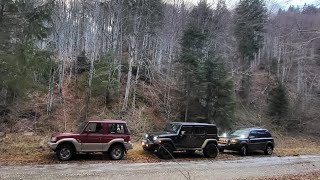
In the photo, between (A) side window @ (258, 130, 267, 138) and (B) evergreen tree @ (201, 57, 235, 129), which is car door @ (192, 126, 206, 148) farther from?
(B) evergreen tree @ (201, 57, 235, 129)

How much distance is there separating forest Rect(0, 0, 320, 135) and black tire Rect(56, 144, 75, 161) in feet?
19.1

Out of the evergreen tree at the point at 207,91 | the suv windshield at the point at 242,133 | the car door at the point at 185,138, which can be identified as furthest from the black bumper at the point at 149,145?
the evergreen tree at the point at 207,91

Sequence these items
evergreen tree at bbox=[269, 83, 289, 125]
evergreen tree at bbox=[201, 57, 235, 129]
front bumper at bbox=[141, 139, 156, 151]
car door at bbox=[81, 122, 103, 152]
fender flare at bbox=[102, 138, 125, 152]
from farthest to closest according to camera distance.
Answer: evergreen tree at bbox=[269, 83, 289, 125] → evergreen tree at bbox=[201, 57, 235, 129] → front bumper at bbox=[141, 139, 156, 151] → fender flare at bbox=[102, 138, 125, 152] → car door at bbox=[81, 122, 103, 152]

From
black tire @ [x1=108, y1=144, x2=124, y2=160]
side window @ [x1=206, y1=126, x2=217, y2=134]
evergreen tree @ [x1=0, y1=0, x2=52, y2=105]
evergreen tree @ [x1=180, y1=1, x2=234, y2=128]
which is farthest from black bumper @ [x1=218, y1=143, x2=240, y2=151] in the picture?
evergreen tree @ [x1=0, y1=0, x2=52, y2=105]

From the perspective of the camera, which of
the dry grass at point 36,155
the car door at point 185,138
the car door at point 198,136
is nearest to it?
the dry grass at point 36,155

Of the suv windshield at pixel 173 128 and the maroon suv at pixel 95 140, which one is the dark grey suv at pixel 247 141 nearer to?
the suv windshield at pixel 173 128

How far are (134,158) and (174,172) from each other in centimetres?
402

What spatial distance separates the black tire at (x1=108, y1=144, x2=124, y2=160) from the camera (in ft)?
53.0

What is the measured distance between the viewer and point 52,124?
83.7ft

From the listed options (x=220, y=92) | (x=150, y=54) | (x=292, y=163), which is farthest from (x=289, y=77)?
(x=292, y=163)

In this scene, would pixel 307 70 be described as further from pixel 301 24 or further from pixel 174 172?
pixel 301 24

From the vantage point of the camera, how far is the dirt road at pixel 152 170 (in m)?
11.8

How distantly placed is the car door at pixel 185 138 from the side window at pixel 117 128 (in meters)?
3.02

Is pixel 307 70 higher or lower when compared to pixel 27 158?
higher
